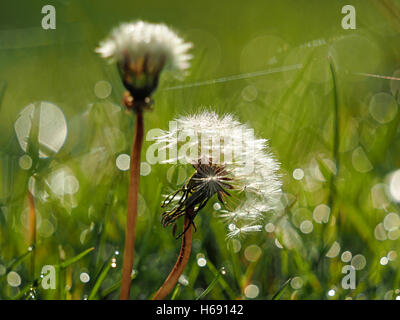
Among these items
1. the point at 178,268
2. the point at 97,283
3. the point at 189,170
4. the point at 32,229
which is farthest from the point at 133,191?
the point at 189,170

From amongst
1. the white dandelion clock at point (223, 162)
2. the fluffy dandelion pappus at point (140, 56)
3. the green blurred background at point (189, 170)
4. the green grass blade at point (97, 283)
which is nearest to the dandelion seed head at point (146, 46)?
the fluffy dandelion pappus at point (140, 56)

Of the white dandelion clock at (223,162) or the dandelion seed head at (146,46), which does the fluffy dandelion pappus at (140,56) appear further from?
the white dandelion clock at (223,162)

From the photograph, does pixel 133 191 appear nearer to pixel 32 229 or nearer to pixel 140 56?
pixel 140 56

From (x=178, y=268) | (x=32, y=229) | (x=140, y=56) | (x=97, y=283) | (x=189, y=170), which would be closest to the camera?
(x=140, y=56)

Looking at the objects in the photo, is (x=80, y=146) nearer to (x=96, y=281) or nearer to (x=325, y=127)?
(x=96, y=281)

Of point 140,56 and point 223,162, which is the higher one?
point 140,56

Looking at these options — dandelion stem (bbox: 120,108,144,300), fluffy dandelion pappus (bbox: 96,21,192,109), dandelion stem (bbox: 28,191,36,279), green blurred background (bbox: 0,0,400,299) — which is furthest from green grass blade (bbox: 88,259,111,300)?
fluffy dandelion pappus (bbox: 96,21,192,109)
